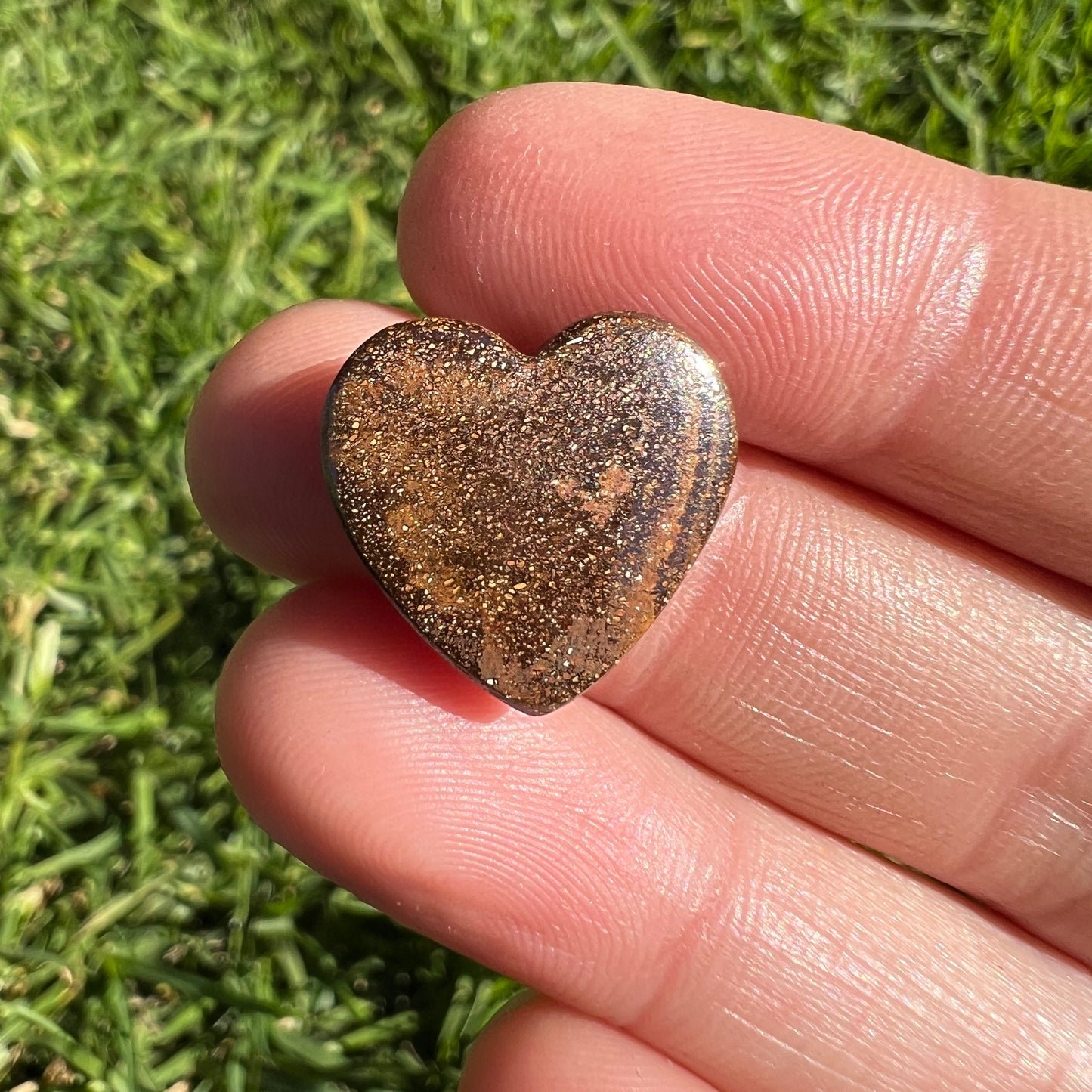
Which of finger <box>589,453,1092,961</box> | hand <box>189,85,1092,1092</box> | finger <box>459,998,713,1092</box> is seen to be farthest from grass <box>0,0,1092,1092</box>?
finger <box>589,453,1092,961</box>

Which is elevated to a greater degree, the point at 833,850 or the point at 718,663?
the point at 718,663

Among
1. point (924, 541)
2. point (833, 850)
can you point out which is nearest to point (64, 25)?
point (924, 541)

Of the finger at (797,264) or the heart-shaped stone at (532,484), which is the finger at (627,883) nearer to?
the heart-shaped stone at (532,484)

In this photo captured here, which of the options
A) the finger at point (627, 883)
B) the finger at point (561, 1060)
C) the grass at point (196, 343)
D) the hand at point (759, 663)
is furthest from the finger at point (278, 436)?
the finger at point (561, 1060)

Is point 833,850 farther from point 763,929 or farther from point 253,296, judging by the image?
point 253,296

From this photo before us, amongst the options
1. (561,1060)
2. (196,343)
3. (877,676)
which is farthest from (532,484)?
(196,343)

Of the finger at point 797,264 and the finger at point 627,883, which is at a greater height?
the finger at point 797,264

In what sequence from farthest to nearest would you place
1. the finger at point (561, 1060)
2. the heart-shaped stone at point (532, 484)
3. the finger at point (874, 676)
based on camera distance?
1. the finger at point (874, 676)
2. the finger at point (561, 1060)
3. the heart-shaped stone at point (532, 484)

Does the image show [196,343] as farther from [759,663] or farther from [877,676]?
[877,676]
